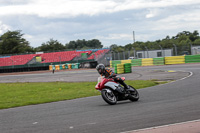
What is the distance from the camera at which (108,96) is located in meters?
9.77

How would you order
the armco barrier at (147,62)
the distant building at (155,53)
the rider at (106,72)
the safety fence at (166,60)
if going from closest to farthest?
the rider at (106,72) < the safety fence at (166,60) < the distant building at (155,53) < the armco barrier at (147,62)

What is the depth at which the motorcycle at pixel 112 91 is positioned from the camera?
9664 millimetres

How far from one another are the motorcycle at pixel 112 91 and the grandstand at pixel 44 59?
42.5 m

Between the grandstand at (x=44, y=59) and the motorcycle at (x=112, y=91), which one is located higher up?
the grandstand at (x=44, y=59)

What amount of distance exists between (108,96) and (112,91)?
248 mm

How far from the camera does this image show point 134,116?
720cm

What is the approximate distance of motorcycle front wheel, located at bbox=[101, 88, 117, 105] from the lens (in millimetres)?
9609

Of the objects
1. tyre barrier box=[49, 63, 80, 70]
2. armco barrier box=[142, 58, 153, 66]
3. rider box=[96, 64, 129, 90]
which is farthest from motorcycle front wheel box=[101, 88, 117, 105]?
tyre barrier box=[49, 63, 80, 70]

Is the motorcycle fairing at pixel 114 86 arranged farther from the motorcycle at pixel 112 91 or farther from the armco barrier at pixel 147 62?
the armco barrier at pixel 147 62

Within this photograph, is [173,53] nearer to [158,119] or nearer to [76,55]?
[76,55]

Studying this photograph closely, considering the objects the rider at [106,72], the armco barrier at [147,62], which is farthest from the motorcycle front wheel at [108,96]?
the armco barrier at [147,62]

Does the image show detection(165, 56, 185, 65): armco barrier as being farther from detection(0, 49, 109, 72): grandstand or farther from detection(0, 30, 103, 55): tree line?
detection(0, 30, 103, 55): tree line

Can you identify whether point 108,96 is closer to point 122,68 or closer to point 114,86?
point 114,86

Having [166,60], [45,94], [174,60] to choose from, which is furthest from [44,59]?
[45,94]
